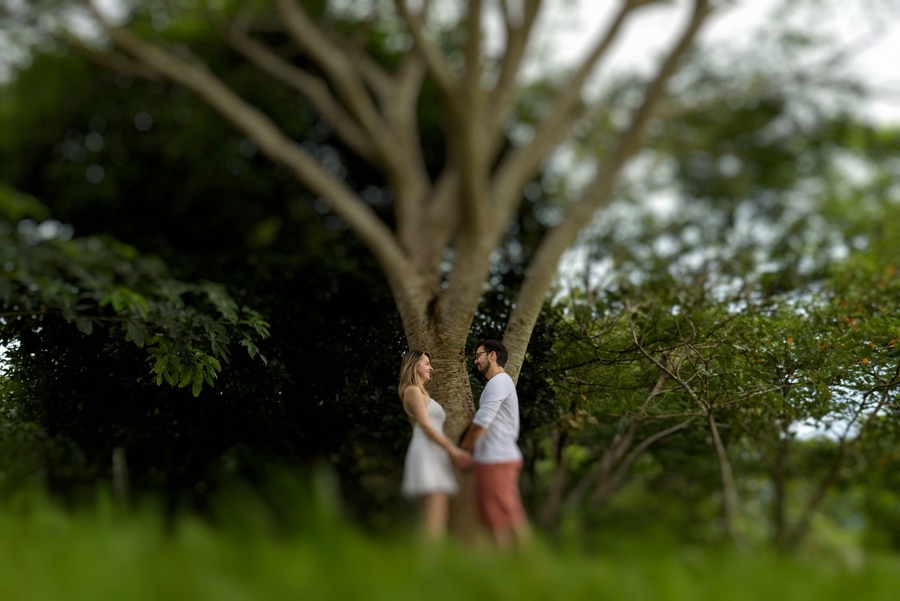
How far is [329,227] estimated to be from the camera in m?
17.1

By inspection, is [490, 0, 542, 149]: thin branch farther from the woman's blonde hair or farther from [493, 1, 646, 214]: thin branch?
the woman's blonde hair

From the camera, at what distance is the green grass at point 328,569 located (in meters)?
2.96

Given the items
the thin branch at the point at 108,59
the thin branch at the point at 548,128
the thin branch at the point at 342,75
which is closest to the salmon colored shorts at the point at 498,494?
the thin branch at the point at 548,128

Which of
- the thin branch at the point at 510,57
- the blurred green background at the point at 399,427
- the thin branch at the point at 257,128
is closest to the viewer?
the blurred green background at the point at 399,427

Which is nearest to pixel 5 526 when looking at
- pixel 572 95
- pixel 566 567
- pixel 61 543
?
pixel 61 543

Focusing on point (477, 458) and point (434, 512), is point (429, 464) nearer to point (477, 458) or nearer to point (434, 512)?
point (434, 512)

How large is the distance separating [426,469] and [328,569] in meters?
1.86

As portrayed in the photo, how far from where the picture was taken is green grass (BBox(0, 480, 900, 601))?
296 cm

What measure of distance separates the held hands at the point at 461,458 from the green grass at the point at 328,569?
1.22 meters

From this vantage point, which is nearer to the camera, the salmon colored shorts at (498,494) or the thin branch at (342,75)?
the salmon colored shorts at (498,494)

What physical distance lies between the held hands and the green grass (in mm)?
1217

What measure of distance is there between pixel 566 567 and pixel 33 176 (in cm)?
1772

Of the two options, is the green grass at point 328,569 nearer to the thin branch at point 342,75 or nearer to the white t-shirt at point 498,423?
the white t-shirt at point 498,423

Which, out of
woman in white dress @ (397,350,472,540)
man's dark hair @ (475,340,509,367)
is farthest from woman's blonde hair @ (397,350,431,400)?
man's dark hair @ (475,340,509,367)
